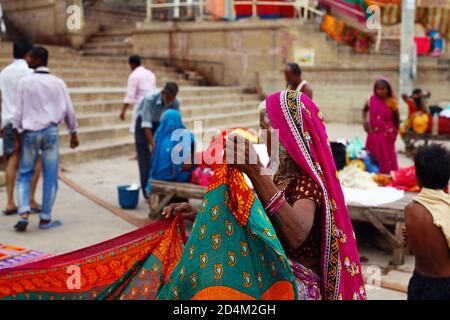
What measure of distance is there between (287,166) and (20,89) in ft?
13.8

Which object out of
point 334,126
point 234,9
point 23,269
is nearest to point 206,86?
point 234,9

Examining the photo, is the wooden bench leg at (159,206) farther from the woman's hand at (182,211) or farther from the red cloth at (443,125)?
the red cloth at (443,125)

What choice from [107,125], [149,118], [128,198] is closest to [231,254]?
[128,198]

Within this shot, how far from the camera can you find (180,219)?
273 cm

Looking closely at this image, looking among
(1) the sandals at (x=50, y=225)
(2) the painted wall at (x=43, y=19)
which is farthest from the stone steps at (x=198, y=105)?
(2) the painted wall at (x=43, y=19)

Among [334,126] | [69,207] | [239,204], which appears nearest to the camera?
[239,204]

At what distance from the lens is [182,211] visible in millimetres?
2707

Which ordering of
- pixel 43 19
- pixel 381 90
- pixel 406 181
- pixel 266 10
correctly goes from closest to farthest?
pixel 406 181, pixel 381 90, pixel 266 10, pixel 43 19

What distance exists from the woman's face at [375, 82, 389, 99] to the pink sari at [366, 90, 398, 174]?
57 millimetres

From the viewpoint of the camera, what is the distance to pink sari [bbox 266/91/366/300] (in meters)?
2.25

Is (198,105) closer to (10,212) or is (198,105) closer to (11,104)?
(11,104)

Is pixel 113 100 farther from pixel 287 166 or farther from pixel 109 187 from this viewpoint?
pixel 287 166

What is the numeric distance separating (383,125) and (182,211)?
574 cm

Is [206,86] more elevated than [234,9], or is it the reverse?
[234,9]
